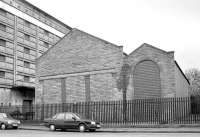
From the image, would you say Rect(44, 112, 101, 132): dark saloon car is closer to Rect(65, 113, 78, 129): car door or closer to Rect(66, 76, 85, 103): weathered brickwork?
Rect(65, 113, 78, 129): car door

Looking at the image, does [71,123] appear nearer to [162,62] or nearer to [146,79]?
[146,79]

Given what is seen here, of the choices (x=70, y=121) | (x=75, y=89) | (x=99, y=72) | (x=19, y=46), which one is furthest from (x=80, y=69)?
(x=19, y=46)

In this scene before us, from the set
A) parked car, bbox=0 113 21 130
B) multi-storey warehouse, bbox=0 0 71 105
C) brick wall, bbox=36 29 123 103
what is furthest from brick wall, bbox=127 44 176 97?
multi-storey warehouse, bbox=0 0 71 105

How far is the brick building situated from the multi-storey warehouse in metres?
15.6

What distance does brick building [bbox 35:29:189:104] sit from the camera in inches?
1137

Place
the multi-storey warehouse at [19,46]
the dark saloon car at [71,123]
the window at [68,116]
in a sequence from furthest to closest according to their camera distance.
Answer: the multi-storey warehouse at [19,46], the window at [68,116], the dark saloon car at [71,123]

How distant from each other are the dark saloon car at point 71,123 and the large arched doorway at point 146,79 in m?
8.61

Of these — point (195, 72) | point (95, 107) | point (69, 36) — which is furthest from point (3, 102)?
point (195, 72)

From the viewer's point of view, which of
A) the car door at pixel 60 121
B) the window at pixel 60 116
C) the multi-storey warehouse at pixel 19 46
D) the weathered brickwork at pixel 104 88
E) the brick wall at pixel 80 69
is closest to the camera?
the car door at pixel 60 121

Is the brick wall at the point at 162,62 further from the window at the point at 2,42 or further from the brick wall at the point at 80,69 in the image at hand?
the window at the point at 2,42

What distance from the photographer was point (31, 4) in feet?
183

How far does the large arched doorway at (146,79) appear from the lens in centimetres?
2906

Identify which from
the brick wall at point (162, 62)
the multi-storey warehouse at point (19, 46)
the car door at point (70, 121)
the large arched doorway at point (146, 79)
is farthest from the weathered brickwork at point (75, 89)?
the multi-storey warehouse at point (19, 46)

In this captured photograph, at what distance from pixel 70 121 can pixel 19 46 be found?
33206 mm
